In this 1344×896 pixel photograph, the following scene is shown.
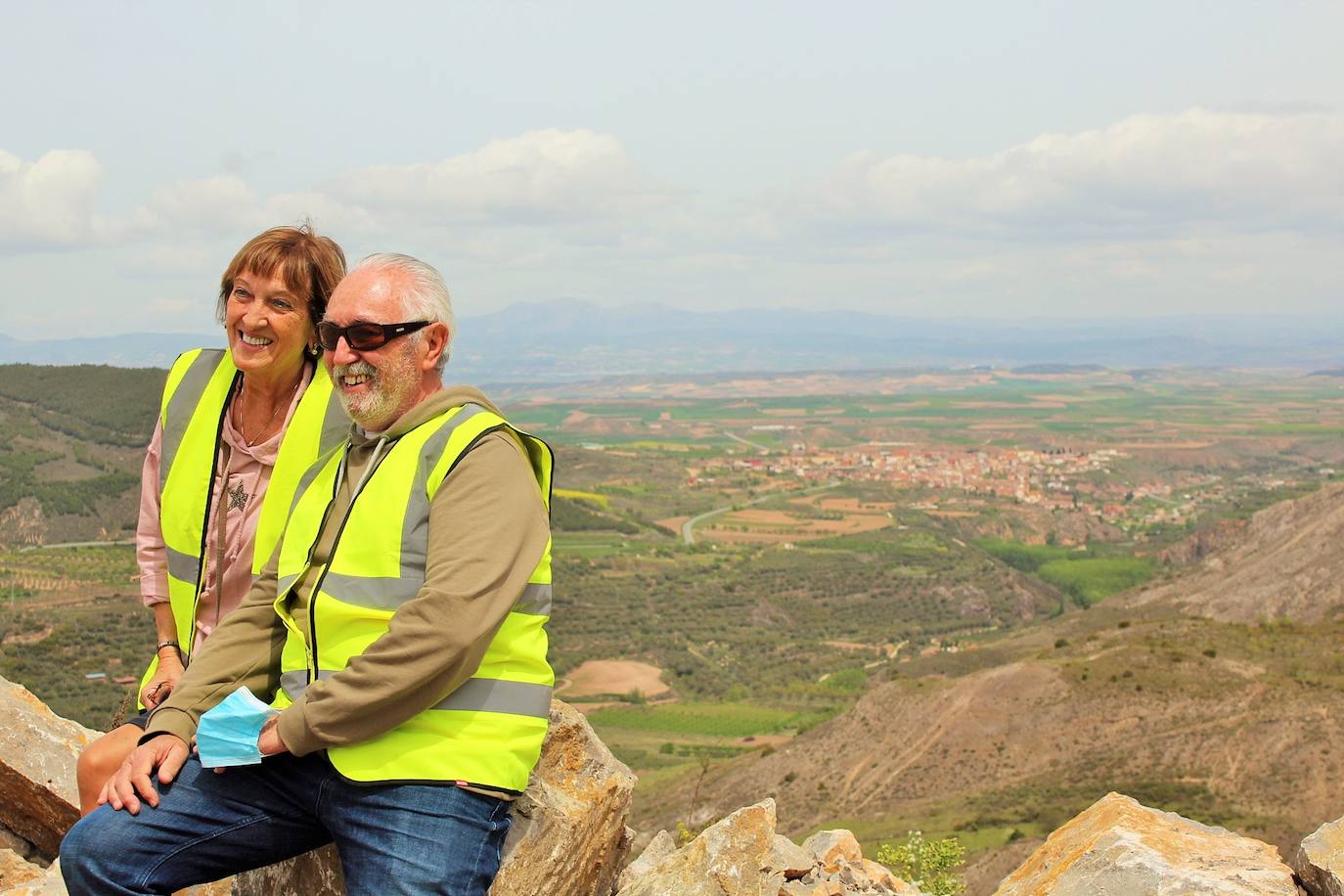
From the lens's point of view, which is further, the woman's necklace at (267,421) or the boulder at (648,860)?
the boulder at (648,860)

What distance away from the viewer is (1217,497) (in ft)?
354

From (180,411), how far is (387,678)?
6.19ft

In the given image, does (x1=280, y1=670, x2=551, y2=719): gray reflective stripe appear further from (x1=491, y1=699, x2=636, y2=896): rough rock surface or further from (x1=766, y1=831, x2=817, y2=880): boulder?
(x1=766, y1=831, x2=817, y2=880): boulder

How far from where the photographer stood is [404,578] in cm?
346

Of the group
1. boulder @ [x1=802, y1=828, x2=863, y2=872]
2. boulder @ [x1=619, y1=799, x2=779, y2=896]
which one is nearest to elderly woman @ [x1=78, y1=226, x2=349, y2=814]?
boulder @ [x1=619, y1=799, x2=779, y2=896]

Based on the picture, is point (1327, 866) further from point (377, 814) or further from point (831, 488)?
point (831, 488)

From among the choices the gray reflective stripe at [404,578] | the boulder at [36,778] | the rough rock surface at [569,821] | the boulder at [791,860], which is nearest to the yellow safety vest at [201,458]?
the gray reflective stripe at [404,578]

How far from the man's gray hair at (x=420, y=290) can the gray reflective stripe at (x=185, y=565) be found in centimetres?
140

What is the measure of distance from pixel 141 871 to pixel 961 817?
23.6m

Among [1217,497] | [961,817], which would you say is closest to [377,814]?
[961,817]

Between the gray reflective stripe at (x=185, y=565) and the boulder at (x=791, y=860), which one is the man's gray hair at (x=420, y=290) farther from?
the boulder at (x=791, y=860)

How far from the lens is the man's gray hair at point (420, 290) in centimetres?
378

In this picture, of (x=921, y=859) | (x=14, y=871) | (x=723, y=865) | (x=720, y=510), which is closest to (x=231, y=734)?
(x=723, y=865)

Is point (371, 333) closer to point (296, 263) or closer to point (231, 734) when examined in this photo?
point (296, 263)
